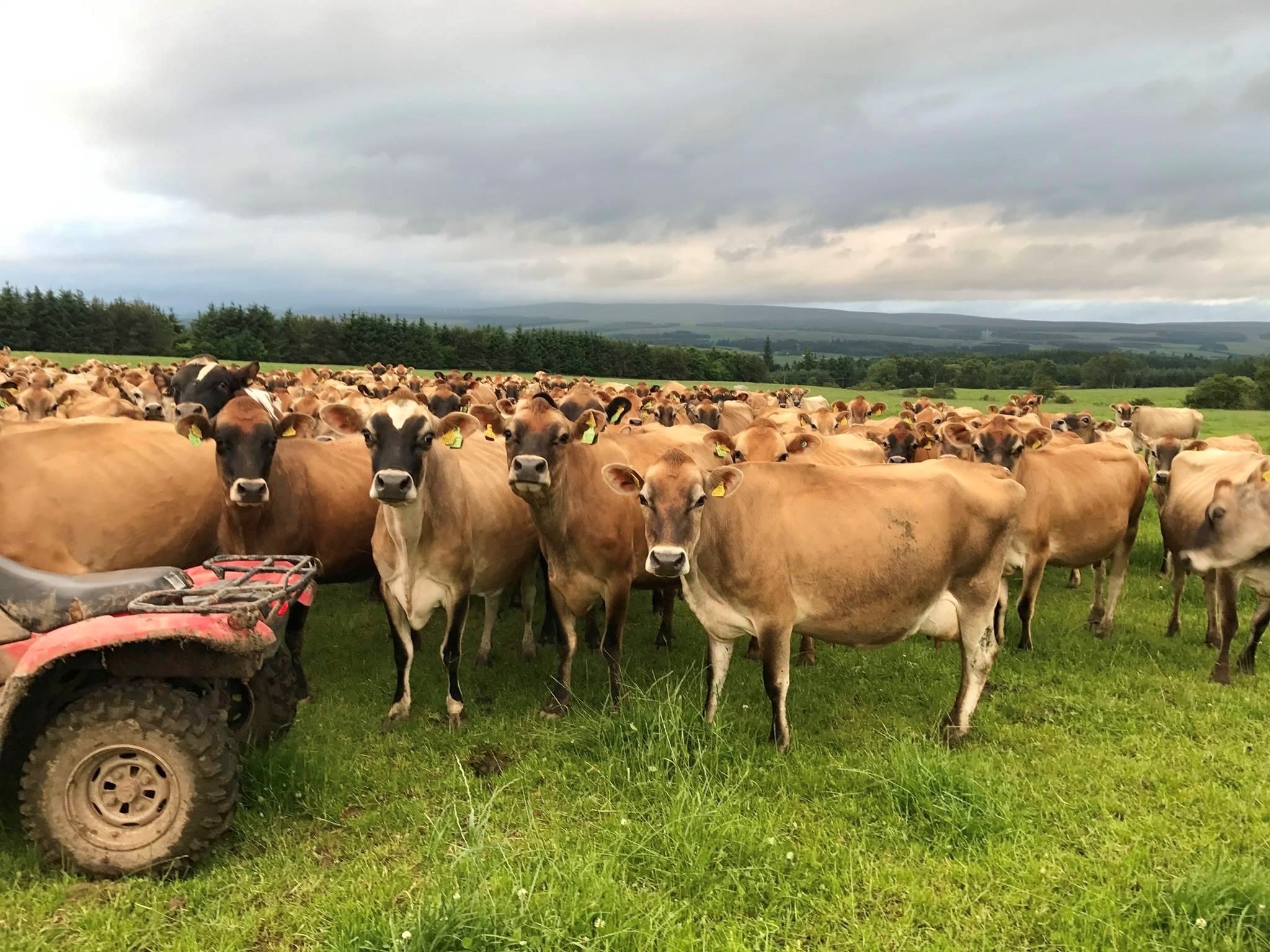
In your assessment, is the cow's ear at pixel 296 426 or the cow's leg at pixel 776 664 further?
the cow's ear at pixel 296 426

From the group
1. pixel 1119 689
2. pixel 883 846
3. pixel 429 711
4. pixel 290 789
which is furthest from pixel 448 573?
pixel 1119 689

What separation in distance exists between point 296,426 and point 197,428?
1186mm

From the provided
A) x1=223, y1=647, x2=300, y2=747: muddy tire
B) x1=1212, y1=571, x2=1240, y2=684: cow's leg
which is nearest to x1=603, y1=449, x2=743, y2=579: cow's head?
x1=223, y1=647, x2=300, y2=747: muddy tire

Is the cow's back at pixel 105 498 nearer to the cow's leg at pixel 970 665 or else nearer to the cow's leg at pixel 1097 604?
the cow's leg at pixel 970 665

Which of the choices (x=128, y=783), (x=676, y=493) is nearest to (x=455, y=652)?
(x=676, y=493)

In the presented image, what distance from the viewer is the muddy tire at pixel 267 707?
17.1ft

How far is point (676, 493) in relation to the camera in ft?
17.9

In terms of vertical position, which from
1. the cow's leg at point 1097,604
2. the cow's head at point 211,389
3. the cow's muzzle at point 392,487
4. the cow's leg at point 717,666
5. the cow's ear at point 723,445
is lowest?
the cow's leg at point 1097,604

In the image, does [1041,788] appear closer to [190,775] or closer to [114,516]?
[190,775]

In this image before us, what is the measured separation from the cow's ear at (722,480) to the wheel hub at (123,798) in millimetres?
3778

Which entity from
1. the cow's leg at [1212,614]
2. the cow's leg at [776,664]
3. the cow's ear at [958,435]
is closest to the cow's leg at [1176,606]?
the cow's leg at [1212,614]

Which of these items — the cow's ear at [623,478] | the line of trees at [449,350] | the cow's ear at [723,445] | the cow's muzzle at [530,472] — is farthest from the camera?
the line of trees at [449,350]

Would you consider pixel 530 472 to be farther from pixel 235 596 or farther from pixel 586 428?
pixel 235 596

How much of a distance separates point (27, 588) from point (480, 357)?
264 feet
